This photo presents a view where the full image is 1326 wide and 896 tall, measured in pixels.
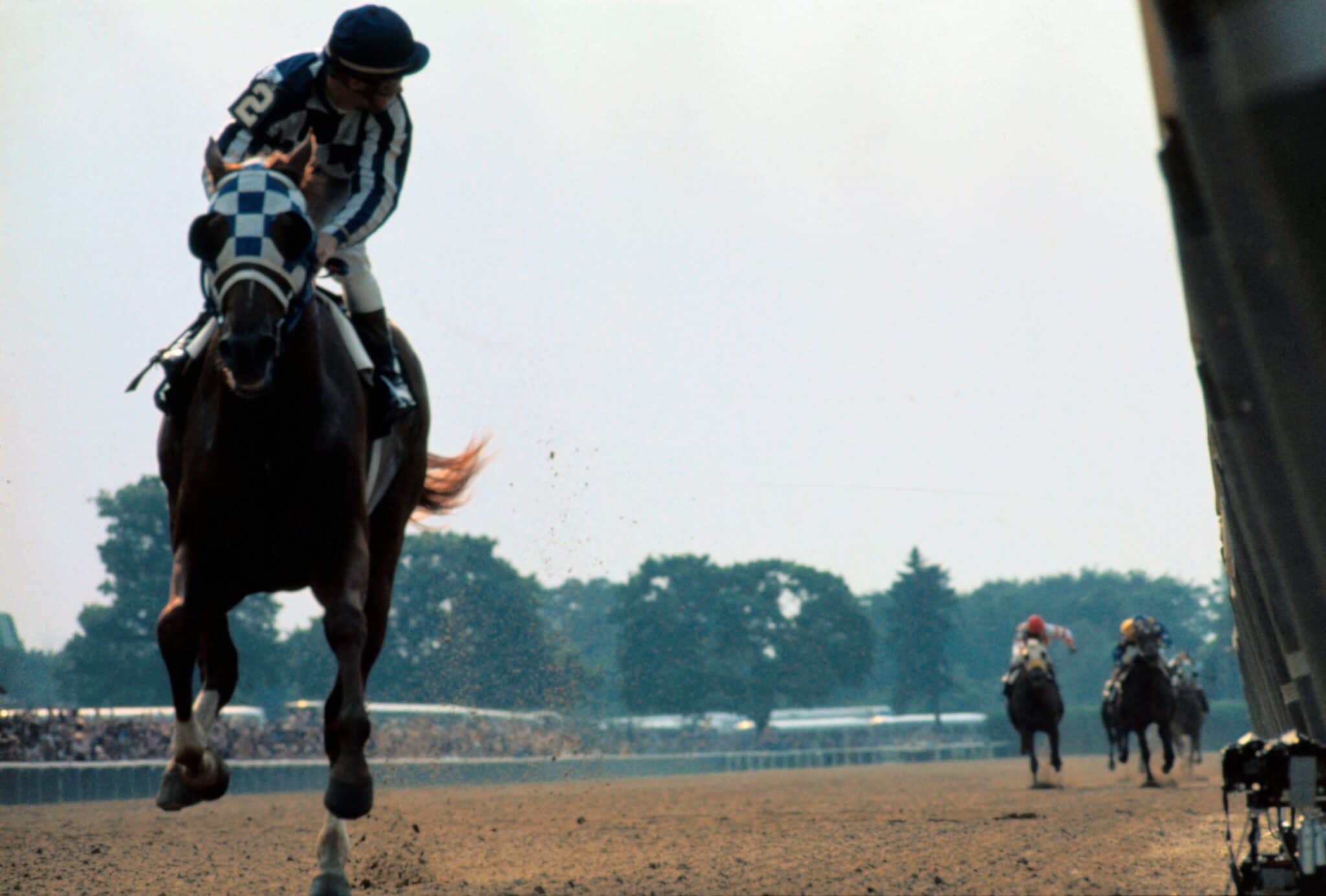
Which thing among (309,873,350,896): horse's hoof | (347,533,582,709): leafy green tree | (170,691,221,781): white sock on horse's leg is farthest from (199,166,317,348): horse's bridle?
(347,533,582,709): leafy green tree

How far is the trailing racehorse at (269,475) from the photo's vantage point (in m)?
5.50

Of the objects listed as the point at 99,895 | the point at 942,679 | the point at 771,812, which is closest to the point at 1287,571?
the point at 99,895

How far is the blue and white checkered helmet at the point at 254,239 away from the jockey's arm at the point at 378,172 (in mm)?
1028

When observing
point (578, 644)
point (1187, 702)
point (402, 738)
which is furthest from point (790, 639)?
point (1187, 702)

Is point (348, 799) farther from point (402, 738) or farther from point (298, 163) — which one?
point (402, 738)

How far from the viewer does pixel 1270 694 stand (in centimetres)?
1033

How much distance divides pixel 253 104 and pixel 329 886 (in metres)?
3.24

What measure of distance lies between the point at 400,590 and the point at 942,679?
4874 cm

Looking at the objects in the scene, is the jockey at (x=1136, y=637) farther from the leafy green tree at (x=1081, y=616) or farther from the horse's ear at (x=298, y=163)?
the leafy green tree at (x=1081, y=616)

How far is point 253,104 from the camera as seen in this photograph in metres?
6.78

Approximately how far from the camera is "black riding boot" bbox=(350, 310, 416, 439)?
6695 mm

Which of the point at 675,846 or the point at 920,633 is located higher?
the point at 920,633

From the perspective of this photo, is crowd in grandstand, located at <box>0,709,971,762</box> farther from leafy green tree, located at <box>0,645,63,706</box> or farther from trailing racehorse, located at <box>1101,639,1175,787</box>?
trailing racehorse, located at <box>1101,639,1175,787</box>

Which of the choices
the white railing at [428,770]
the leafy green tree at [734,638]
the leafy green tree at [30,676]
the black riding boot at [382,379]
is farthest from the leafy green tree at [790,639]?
the black riding boot at [382,379]
